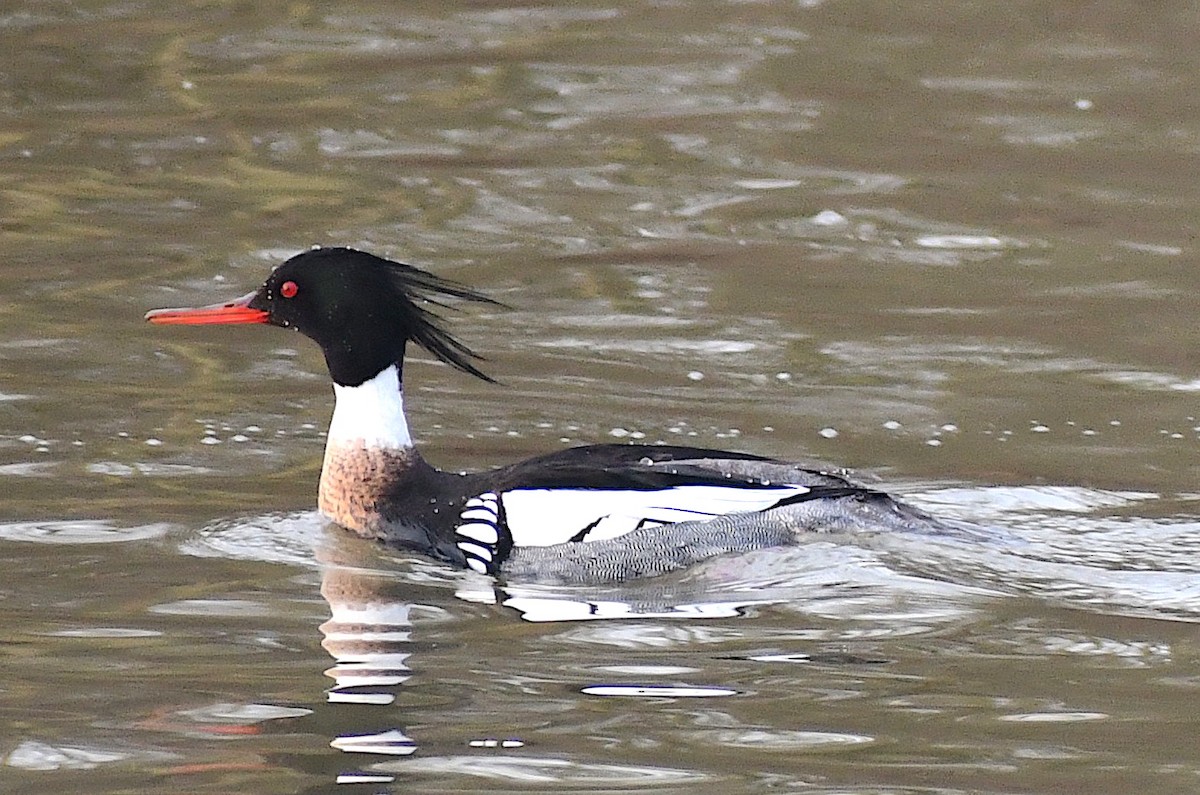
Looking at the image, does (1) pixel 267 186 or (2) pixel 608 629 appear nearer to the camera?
(2) pixel 608 629

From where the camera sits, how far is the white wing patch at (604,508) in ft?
21.9

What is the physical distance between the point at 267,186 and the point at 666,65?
10.2 ft

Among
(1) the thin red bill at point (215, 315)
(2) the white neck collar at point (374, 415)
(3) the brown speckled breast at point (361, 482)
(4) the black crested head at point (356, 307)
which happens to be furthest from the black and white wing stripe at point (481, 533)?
(1) the thin red bill at point (215, 315)

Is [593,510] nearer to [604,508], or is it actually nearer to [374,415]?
[604,508]

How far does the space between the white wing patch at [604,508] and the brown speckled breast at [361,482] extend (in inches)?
21.8

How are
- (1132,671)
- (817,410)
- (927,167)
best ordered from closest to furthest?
1. (1132,671)
2. (817,410)
3. (927,167)

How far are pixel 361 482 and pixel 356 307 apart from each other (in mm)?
575

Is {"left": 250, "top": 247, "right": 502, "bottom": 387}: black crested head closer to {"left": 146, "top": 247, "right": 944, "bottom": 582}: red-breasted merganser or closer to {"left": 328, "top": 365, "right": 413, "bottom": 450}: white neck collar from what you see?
{"left": 328, "top": 365, "right": 413, "bottom": 450}: white neck collar

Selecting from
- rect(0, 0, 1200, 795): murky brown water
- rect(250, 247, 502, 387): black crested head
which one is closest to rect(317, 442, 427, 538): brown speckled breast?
rect(0, 0, 1200, 795): murky brown water

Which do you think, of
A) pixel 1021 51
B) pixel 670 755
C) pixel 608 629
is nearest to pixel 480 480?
pixel 608 629

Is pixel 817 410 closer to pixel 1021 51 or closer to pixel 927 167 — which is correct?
pixel 927 167

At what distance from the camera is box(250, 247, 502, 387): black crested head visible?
728 centimetres

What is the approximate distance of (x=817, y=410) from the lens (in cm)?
842

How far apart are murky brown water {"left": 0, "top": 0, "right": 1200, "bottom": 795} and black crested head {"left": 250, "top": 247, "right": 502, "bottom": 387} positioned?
0.55 metres
